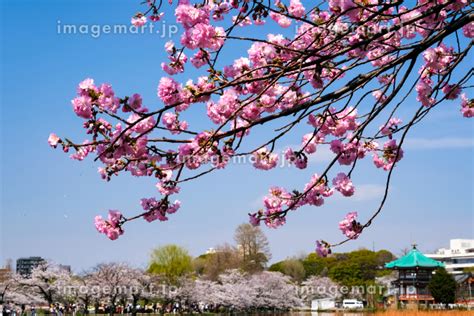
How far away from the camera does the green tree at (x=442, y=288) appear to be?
138 ft

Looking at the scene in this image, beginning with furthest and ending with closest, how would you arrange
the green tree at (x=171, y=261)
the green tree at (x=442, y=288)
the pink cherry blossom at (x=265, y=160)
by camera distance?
the green tree at (x=171, y=261) → the green tree at (x=442, y=288) → the pink cherry blossom at (x=265, y=160)

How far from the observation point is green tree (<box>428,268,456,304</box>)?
4203 centimetres

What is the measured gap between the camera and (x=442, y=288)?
139 ft

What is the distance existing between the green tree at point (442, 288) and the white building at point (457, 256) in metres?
51.4

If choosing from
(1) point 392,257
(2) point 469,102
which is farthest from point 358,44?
(1) point 392,257

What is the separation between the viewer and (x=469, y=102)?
6.33 m

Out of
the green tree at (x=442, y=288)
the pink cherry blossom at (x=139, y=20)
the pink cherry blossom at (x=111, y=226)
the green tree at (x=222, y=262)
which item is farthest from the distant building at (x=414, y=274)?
the pink cherry blossom at (x=111, y=226)

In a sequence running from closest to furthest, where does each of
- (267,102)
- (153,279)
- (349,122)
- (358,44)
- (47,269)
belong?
1. (358,44)
2. (267,102)
3. (349,122)
4. (47,269)
5. (153,279)

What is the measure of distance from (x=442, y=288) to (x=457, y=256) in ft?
193

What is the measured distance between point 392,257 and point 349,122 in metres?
75.5

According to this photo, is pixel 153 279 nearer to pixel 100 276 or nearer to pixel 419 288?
pixel 100 276

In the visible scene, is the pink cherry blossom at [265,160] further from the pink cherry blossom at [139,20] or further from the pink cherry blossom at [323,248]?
the pink cherry blossom at [139,20]

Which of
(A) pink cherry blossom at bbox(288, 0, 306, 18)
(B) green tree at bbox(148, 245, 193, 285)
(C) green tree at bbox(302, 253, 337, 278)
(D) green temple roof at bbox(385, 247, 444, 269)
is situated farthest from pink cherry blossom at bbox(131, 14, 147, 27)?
(C) green tree at bbox(302, 253, 337, 278)

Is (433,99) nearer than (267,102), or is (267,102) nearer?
(267,102)
